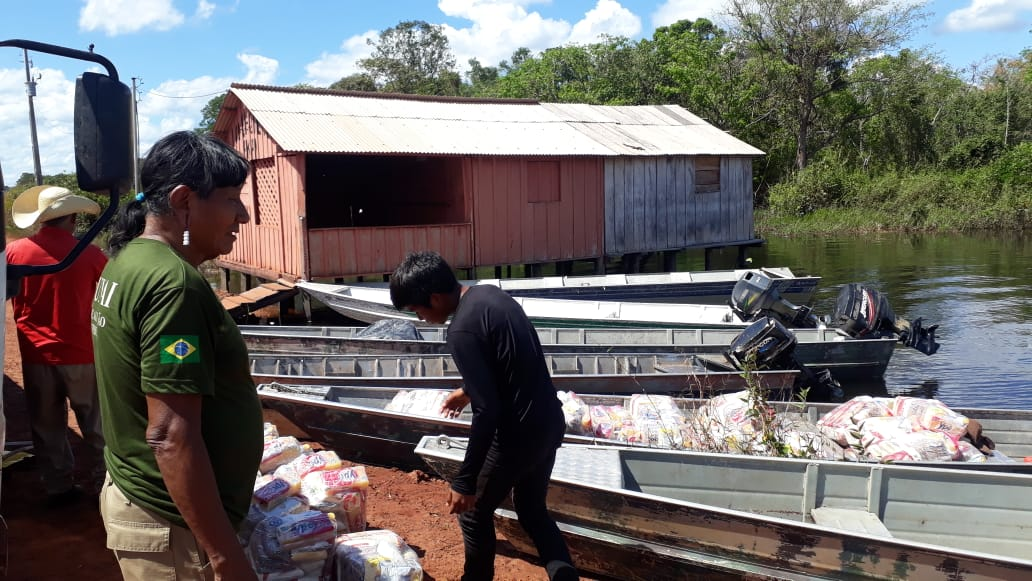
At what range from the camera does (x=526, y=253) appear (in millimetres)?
17453

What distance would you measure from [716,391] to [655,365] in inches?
32.5

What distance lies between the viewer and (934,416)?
6043mm

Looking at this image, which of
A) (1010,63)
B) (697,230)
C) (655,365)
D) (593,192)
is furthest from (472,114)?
(1010,63)

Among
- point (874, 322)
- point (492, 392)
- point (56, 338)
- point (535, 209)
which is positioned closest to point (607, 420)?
point (492, 392)

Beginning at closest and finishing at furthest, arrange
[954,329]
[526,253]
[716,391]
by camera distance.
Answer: [716,391], [954,329], [526,253]

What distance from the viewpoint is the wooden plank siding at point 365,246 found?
14.7 metres

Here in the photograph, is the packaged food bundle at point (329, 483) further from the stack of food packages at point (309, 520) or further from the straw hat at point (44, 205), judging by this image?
the straw hat at point (44, 205)

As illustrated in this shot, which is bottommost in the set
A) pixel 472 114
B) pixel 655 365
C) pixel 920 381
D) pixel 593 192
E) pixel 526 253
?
pixel 920 381

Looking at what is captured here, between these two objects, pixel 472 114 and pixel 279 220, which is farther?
pixel 472 114

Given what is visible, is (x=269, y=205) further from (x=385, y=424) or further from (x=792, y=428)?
(x=792, y=428)

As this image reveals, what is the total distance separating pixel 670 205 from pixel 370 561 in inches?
676

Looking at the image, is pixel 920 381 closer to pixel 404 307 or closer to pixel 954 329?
pixel 954 329

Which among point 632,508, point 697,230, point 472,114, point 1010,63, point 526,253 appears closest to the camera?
point 632,508

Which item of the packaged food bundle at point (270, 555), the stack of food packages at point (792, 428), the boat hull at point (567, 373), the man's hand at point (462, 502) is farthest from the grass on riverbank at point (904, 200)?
the packaged food bundle at point (270, 555)
